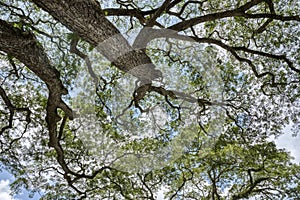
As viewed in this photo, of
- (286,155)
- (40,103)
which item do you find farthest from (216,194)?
(40,103)

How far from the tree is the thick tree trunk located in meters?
0.03

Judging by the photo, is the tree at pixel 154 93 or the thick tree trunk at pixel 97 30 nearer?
the thick tree trunk at pixel 97 30

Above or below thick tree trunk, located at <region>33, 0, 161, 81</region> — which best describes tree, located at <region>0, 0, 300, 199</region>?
above

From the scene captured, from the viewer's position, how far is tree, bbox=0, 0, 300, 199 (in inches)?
177

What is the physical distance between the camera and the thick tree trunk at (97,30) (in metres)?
2.82

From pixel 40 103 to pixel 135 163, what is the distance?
225 cm

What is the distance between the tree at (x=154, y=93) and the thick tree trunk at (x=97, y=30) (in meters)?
0.03

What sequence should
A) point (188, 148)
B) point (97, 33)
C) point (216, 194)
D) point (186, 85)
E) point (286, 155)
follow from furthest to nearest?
point (216, 194) → point (286, 155) → point (188, 148) → point (186, 85) → point (97, 33)

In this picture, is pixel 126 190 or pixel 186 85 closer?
pixel 186 85

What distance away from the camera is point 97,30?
3072 mm

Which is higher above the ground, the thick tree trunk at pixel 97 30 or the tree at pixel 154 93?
the tree at pixel 154 93

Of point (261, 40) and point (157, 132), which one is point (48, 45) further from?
point (261, 40)

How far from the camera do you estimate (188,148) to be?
20.2 feet

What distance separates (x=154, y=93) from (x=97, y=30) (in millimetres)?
2782
